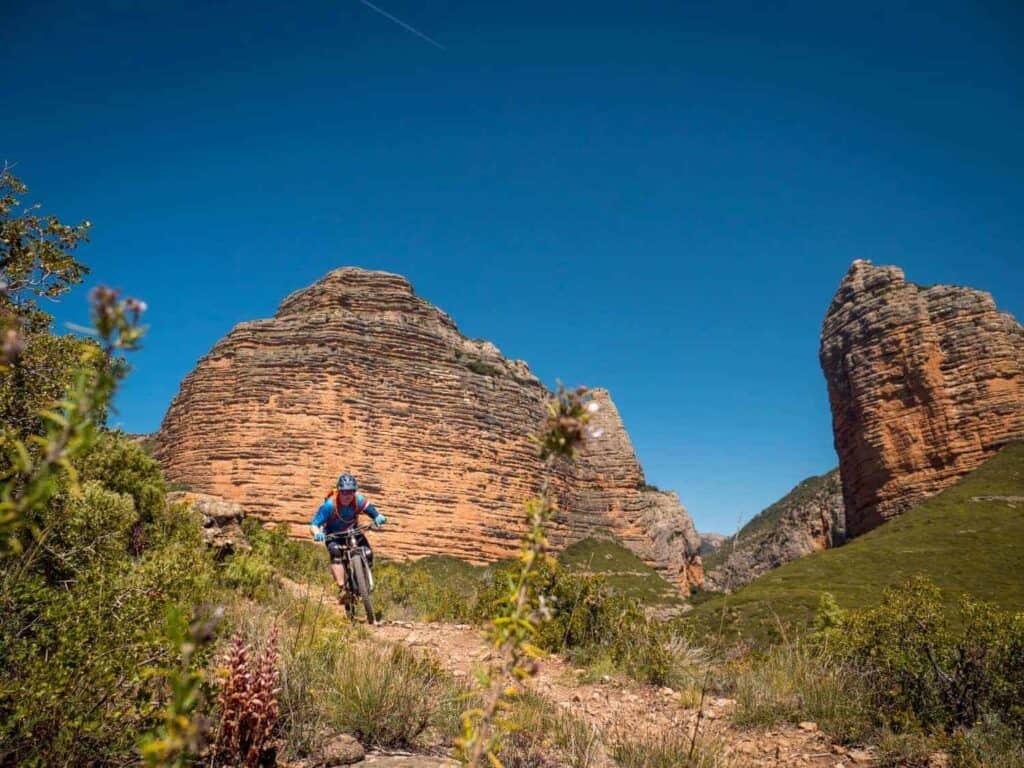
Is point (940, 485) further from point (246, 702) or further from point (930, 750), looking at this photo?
point (246, 702)

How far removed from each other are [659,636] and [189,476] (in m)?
27.0

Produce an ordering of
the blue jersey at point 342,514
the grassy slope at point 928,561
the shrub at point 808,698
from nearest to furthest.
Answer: the shrub at point 808,698
the blue jersey at point 342,514
the grassy slope at point 928,561

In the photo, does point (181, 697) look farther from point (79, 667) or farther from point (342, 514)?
point (342, 514)

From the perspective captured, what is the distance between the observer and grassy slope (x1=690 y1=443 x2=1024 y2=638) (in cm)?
1766

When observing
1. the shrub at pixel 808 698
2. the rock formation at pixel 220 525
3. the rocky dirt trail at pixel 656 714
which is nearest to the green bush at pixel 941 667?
the shrub at pixel 808 698

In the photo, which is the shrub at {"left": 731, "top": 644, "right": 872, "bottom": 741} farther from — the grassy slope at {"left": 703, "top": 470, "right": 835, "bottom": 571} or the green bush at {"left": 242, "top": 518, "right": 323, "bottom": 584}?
the grassy slope at {"left": 703, "top": 470, "right": 835, "bottom": 571}

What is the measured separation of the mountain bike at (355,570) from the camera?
8391mm

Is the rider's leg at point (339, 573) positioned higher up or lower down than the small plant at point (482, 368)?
lower down

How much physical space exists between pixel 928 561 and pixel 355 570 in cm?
2338

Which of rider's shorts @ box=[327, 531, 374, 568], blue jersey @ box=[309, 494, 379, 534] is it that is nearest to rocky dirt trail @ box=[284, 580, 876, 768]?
rider's shorts @ box=[327, 531, 374, 568]

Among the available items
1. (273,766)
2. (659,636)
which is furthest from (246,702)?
(659,636)

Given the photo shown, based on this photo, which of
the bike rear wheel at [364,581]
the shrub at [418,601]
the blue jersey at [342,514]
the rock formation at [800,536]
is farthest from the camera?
the rock formation at [800,536]

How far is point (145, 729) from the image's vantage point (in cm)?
274

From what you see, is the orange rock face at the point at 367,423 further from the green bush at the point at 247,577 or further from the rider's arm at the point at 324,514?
the rider's arm at the point at 324,514
